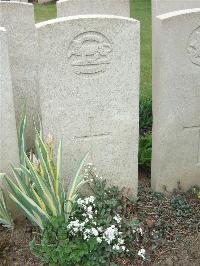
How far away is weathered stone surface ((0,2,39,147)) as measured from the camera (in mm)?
4148

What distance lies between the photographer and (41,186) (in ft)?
9.93

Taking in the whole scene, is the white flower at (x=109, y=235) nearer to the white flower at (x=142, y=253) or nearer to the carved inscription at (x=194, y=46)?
the white flower at (x=142, y=253)

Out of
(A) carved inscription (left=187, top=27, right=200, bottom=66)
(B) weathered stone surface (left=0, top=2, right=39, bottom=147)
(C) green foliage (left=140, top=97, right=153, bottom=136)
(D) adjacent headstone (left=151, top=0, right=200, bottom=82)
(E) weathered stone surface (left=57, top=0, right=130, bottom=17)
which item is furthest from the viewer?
(C) green foliage (left=140, top=97, right=153, bottom=136)

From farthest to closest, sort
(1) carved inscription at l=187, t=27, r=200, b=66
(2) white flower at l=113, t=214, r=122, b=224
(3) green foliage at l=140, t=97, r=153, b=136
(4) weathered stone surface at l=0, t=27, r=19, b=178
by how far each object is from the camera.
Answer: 1. (3) green foliage at l=140, t=97, r=153, b=136
2. (1) carved inscription at l=187, t=27, r=200, b=66
3. (2) white flower at l=113, t=214, r=122, b=224
4. (4) weathered stone surface at l=0, t=27, r=19, b=178

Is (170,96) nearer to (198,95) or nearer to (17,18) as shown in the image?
(198,95)

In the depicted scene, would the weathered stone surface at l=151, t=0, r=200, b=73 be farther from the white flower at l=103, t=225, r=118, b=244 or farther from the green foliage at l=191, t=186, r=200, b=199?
the white flower at l=103, t=225, r=118, b=244

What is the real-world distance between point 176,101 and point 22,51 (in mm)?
1633

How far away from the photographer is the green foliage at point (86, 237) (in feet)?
9.84

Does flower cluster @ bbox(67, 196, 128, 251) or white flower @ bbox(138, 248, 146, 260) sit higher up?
flower cluster @ bbox(67, 196, 128, 251)

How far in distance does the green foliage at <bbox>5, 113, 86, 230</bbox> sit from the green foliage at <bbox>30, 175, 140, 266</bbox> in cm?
8

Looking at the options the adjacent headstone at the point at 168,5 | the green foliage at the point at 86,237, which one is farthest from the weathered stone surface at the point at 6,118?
the adjacent headstone at the point at 168,5

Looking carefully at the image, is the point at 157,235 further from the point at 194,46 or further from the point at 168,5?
the point at 168,5

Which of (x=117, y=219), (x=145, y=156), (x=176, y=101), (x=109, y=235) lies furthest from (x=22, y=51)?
(x=109, y=235)

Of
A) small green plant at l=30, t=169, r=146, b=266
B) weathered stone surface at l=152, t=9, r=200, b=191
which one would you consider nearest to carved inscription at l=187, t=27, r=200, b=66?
weathered stone surface at l=152, t=9, r=200, b=191
